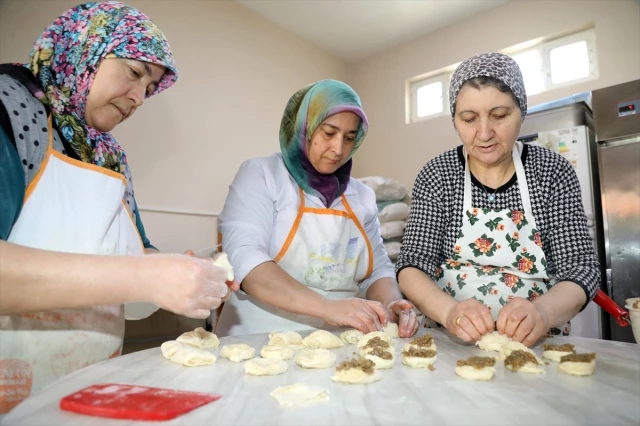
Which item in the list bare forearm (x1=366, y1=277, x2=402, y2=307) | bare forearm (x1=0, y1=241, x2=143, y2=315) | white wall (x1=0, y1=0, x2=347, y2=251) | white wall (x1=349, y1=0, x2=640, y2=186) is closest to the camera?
bare forearm (x1=0, y1=241, x2=143, y2=315)

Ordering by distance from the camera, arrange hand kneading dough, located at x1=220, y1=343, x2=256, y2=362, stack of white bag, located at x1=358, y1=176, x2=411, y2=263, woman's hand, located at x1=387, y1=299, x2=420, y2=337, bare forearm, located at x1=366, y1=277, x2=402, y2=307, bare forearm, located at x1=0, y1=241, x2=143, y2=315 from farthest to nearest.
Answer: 1. stack of white bag, located at x1=358, y1=176, x2=411, y2=263
2. bare forearm, located at x1=366, y1=277, x2=402, y2=307
3. woman's hand, located at x1=387, y1=299, x2=420, y2=337
4. hand kneading dough, located at x1=220, y1=343, x2=256, y2=362
5. bare forearm, located at x1=0, y1=241, x2=143, y2=315

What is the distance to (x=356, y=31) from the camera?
14.0 feet

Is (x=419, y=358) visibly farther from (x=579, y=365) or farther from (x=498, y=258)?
(x=498, y=258)

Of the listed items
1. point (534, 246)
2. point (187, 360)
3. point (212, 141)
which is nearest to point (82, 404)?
point (187, 360)

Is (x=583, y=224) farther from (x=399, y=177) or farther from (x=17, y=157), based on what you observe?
(x=399, y=177)

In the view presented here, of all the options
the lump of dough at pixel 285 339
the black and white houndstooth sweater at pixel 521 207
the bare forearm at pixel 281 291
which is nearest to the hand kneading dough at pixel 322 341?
the lump of dough at pixel 285 339

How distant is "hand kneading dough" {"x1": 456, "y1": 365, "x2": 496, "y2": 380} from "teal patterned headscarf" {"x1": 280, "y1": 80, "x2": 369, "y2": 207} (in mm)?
924

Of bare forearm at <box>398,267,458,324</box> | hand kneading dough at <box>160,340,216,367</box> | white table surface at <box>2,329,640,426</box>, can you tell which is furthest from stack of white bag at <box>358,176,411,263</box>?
hand kneading dough at <box>160,340,216,367</box>

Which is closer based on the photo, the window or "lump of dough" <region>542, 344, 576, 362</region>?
"lump of dough" <region>542, 344, 576, 362</region>

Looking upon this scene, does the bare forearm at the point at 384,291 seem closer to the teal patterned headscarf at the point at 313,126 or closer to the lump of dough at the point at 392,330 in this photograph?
the lump of dough at the point at 392,330

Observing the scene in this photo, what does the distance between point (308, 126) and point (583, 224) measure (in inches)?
37.3

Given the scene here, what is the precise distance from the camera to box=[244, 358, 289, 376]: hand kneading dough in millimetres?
826

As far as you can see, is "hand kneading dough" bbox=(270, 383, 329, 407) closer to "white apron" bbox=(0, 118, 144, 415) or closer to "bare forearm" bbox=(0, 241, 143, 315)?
"bare forearm" bbox=(0, 241, 143, 315)

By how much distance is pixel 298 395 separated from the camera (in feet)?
2.20
